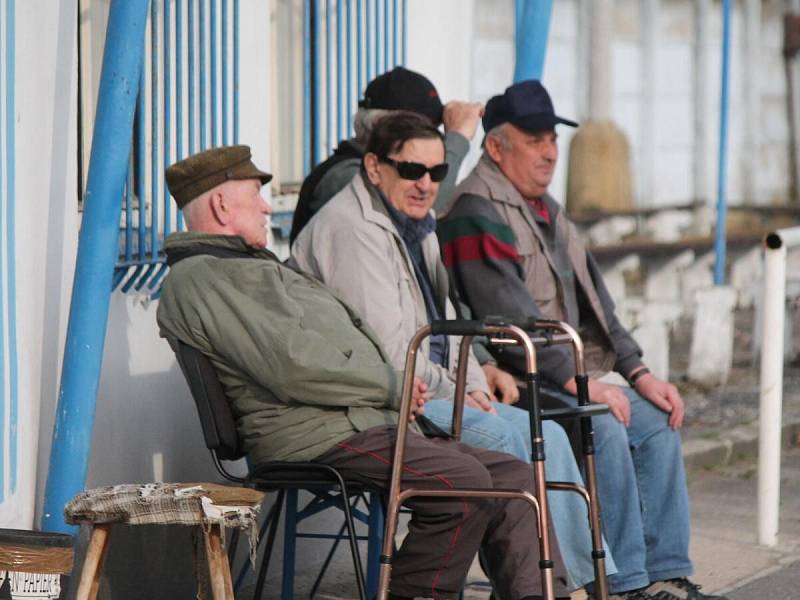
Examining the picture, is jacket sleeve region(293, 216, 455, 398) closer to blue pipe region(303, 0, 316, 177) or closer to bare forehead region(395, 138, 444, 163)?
bare forehead region(395, 138, 444, 163)

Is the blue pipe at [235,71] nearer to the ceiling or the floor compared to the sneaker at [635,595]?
nearer to the ceiling

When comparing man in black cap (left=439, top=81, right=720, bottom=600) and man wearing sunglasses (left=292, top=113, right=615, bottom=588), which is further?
man in black cap (left=439, top=81, right=720, bottom=600)


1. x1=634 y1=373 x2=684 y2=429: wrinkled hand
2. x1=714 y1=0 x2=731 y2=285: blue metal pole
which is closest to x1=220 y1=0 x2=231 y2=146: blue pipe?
x1=634 y1=373 x2=684 y2=429: wrinkled hand

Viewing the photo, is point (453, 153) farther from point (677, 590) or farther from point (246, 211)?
point (677, 590)

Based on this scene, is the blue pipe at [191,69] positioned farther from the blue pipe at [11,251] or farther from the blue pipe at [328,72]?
the blue pipe at [328,72]

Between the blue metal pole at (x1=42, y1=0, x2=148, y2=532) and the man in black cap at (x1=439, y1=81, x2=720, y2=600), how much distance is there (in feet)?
4.71

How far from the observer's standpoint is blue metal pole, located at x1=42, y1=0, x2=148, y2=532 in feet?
15.3

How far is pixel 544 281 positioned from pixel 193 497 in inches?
79.0

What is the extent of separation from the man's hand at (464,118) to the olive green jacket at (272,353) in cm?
176

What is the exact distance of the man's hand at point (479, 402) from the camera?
5.18 meters

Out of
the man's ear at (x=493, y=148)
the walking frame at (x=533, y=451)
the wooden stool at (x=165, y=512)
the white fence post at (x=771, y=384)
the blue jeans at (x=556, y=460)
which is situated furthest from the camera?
the white fence post at (x=771, y=384)

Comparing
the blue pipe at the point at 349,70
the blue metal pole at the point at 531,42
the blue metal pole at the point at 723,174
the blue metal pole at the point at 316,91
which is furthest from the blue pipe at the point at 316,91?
the blue metal pole at the point at 723,174

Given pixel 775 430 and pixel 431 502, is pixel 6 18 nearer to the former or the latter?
pixel 431 502

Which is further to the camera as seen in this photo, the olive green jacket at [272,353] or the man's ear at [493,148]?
the man's ear at [493,148]
